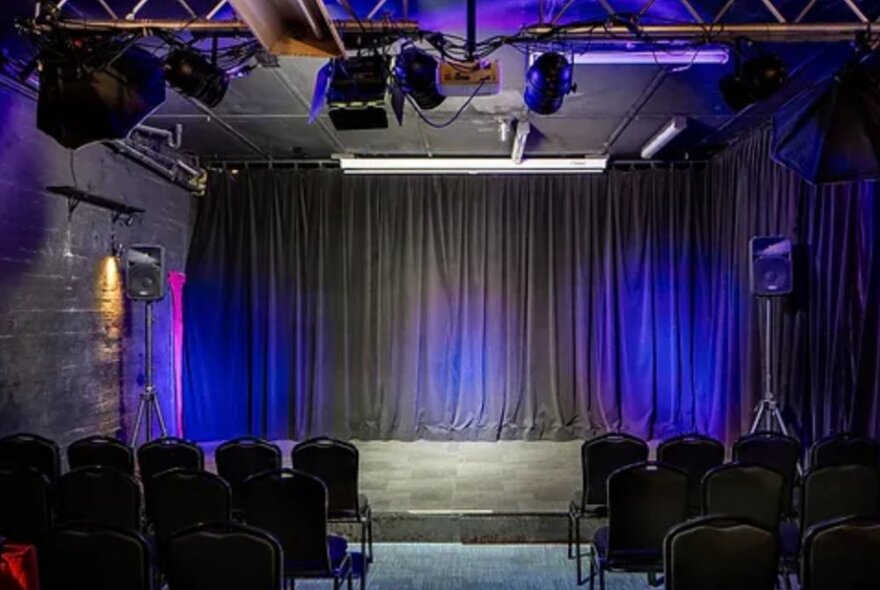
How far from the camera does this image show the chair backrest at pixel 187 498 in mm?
3779

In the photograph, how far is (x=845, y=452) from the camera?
Result: 4.53 meters

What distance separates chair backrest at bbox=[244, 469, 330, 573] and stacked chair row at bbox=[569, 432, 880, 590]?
152cm

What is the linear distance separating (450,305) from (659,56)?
16.4 feet

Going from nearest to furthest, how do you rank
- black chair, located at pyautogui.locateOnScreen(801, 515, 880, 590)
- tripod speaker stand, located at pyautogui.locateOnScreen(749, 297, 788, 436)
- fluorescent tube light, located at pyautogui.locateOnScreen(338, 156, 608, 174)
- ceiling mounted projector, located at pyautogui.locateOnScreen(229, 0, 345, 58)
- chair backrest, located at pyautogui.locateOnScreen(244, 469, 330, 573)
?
black chair, located at pyautogui.locateOnScreen(801, 515, 880, 590) < ceiling mounted projector, located at pyautogui.locateOnScreen(229, 0, 345, 58) < chair backrest, located at pyautogui.locateOnScreen(244, 469, 330, 573) < tripod speaker stand, located at pyautogui.locateOnScreen(749, 297, 788, 436) < fluorescent tube light, located at pyautogui.locateOnScreen(338, 156, 608, 174)

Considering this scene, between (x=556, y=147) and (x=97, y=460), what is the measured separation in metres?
5.78

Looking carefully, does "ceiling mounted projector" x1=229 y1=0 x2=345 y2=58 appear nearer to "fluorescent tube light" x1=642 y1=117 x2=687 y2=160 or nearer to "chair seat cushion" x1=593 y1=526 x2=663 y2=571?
"chair seat cushion" x1=593 y1=526 x2=663 y2=571

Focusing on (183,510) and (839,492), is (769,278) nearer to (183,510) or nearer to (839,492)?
(839,492)

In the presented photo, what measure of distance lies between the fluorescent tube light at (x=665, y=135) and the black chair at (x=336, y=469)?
178 inches

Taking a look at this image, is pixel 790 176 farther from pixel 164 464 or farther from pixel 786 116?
pixel 164 464

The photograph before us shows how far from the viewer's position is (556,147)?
27.3ft

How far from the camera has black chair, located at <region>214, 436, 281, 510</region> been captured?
190 inches

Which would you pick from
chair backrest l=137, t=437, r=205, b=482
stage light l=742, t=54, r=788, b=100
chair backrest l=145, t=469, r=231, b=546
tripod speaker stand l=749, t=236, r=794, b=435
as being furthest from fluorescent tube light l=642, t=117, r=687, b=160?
chair backrest l=145, t=469, r=231, b=546

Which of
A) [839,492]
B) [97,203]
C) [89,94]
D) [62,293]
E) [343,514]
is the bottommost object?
[343,514]

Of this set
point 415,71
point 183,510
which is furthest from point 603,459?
point 415,71
